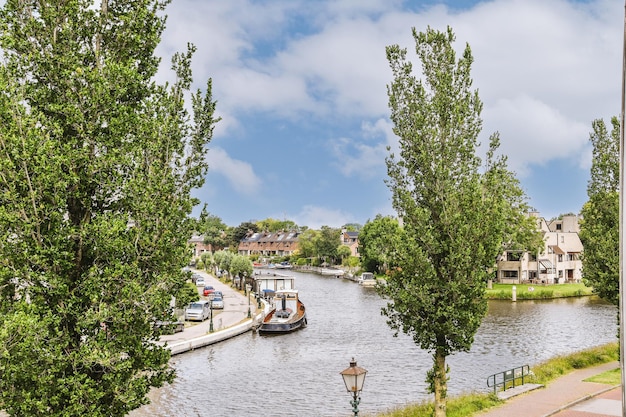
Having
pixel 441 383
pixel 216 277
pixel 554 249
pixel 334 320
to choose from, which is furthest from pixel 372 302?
pixel 441 383

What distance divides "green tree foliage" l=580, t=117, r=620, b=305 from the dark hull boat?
22803 mm

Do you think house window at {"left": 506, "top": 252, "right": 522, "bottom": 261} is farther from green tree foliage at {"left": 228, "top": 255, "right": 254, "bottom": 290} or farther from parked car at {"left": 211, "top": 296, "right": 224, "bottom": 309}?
parked car at {"left": 211, "top": 296, "right": 224, "bottom": 309}

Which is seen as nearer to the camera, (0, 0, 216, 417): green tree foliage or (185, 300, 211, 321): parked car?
(0, 0, 216, 417): green tree foliage

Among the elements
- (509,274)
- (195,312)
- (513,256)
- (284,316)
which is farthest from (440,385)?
(509,274)

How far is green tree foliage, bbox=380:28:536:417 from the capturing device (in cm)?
1783

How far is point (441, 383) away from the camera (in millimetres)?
18672

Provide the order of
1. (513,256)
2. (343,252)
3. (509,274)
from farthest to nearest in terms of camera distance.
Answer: (343,252) < (509,274) < (513,256)

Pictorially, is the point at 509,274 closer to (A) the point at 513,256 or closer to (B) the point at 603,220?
(A) the point at 513,256

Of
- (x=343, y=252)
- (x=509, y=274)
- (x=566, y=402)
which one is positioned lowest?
(x=566, y=402)

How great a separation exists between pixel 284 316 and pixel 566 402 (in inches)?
1136

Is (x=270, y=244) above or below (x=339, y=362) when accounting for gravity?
above

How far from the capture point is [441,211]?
60.2 feet

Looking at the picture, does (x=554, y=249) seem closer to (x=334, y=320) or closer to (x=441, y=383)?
(x=334, y=320)

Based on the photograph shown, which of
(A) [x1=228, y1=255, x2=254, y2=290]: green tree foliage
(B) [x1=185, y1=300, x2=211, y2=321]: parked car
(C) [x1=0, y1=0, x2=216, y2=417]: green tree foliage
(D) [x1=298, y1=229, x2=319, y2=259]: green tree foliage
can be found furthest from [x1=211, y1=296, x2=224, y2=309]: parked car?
(D) [x1=298, y1=229, x2=319, y2=259]: green tree foliage
